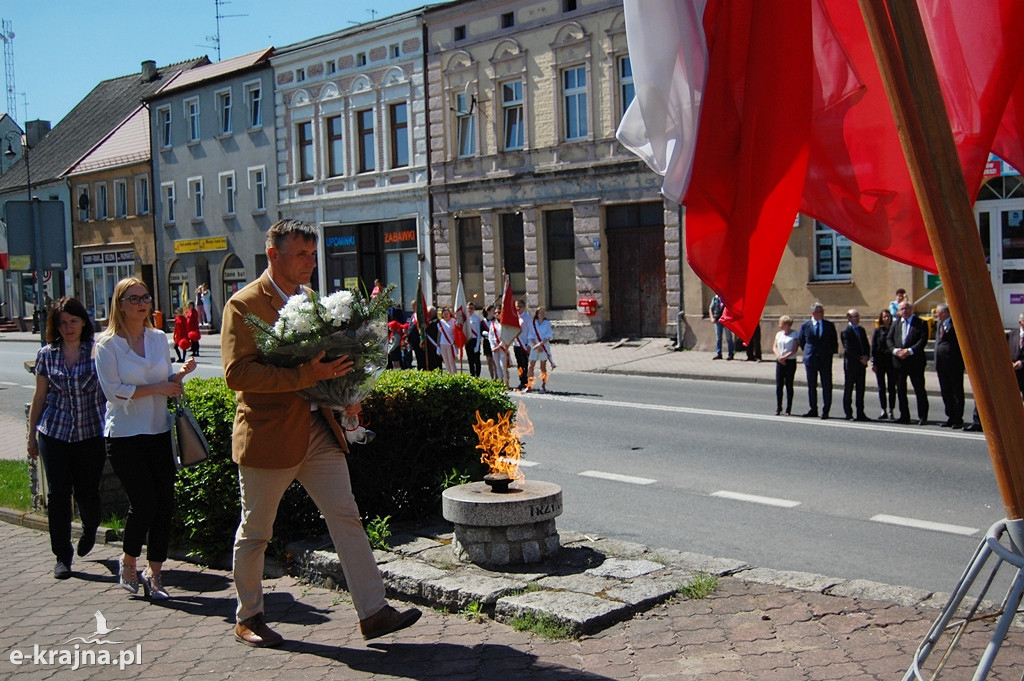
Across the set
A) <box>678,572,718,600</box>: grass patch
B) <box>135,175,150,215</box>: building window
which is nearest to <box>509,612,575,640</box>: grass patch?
<box>678,572,718,600</box>: grass patch

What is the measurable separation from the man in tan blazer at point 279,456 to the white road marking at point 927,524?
493 centimetres

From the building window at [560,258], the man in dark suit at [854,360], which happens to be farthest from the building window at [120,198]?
the man in dark suit at [854,360]

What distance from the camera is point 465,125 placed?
111 ft

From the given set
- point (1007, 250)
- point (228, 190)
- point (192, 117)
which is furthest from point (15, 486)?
point (192, 117)

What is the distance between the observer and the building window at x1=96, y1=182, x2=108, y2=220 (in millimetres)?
51156

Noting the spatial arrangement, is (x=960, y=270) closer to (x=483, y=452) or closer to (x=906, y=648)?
(x=906, y=648)

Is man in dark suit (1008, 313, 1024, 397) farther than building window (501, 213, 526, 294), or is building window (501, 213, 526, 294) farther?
building window (501, 213, 526, 294)

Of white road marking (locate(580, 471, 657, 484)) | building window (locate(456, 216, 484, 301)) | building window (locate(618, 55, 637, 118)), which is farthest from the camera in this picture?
building window (locate(456, 216, 484, 301))

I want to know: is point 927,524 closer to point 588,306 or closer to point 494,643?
point 494,643

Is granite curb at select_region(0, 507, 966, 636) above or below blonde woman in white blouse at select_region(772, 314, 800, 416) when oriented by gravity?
below

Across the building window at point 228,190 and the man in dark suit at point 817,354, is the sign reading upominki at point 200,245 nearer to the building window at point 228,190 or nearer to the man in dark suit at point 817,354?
the building window at point 228,190

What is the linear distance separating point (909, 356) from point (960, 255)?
13872 millimetres

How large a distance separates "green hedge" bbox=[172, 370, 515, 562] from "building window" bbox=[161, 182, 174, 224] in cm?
4178

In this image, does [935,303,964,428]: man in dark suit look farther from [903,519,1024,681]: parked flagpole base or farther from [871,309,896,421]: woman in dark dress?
[903,519,1024,681]: parked flagpole base
